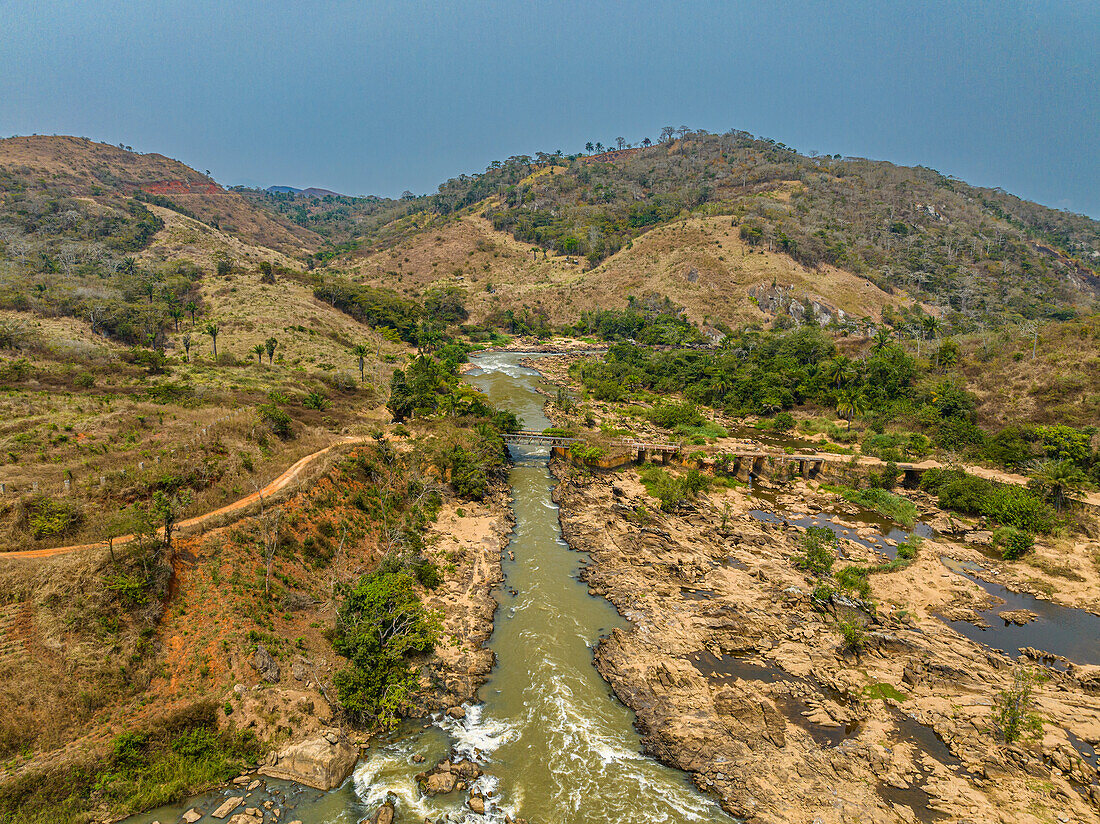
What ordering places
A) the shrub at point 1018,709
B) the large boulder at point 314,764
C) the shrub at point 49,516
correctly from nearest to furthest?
the large boulder at point 314,764, the shrub at point 1018,709, the shrub at point 49,516

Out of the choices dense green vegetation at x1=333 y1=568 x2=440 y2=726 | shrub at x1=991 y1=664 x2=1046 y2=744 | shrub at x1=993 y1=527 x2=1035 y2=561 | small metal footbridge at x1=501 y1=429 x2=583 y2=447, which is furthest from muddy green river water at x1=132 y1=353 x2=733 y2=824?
shrub at x1=993 y1=527 x2=1035 y2=561

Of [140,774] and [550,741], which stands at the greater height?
[140,774]

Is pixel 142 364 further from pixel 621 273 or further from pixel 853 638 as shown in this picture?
pixel 621 273

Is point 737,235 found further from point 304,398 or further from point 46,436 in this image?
point 46,436

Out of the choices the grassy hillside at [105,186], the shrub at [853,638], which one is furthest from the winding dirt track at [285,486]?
the grassy hillside at [105,186]

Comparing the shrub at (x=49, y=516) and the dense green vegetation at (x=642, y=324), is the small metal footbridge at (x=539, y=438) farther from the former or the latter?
the dense green vegetation at (x=642, y=324)

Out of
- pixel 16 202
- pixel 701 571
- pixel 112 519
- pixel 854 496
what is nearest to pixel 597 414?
pixel 854 496

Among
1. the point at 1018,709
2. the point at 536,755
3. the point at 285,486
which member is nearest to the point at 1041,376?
the point at 1018,709
